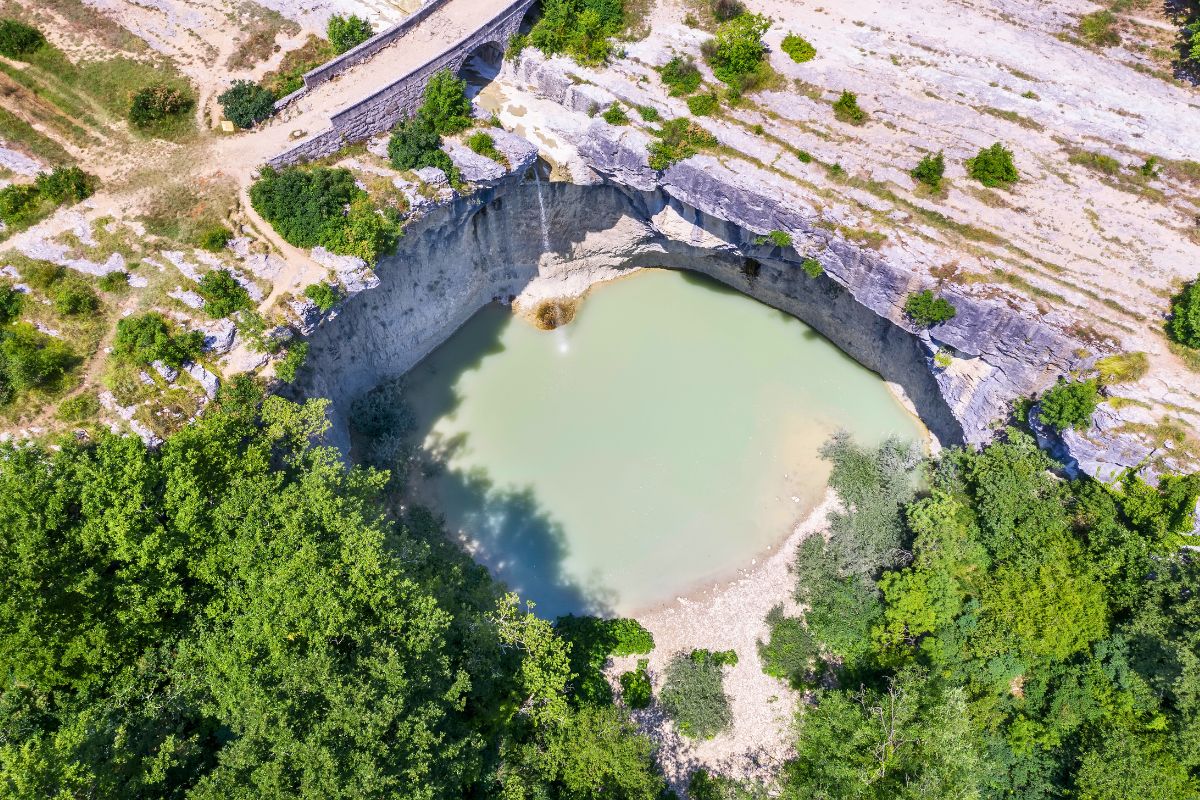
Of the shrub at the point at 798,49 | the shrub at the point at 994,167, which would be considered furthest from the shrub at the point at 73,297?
the shrub at the point at 994,167

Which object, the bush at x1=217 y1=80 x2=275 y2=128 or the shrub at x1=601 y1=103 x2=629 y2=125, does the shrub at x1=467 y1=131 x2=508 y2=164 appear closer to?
the shrub at x1=601 y1=103 x2=629 y2=125

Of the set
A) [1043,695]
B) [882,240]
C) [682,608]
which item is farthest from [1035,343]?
[682,608]

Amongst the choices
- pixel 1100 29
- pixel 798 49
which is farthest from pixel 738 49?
pixel 1100 29

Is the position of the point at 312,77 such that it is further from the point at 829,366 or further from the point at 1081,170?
the point at 1081,170

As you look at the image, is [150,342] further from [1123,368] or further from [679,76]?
→ [1123,368]

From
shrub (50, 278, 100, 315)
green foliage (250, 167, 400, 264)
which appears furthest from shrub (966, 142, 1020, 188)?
shrub (50, 278, 100, 315)
